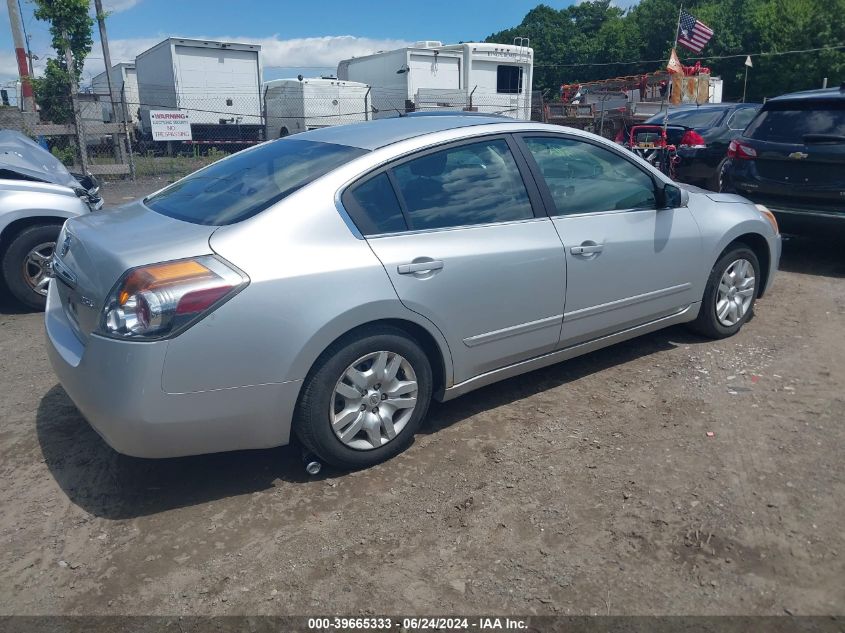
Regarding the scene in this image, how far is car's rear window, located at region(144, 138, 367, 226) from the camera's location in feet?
10.4

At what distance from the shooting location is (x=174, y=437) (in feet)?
9.15

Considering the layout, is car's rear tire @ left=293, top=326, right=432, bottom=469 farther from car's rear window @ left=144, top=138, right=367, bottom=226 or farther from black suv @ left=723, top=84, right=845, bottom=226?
black suv @ left=723, top=84, right=845, bottom=226

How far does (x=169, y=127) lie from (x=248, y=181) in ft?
52.3

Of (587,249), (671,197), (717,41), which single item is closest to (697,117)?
(671,197)

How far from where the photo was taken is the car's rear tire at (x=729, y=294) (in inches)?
185

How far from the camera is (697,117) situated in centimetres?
1070

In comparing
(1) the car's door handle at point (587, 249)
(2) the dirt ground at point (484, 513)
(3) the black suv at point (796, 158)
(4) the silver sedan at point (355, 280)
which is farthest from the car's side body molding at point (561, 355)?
(3) the black suv at point (796, 158)

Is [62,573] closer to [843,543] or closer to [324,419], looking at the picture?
[324,419]

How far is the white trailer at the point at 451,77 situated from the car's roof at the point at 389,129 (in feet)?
58.9

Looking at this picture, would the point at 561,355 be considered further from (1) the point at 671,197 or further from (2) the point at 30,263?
(2) the point at 30,263

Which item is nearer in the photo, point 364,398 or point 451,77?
point 364,398

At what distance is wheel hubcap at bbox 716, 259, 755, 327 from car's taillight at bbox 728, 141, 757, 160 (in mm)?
2468

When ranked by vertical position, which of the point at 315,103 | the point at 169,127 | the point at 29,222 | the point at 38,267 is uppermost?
the point at 315,103

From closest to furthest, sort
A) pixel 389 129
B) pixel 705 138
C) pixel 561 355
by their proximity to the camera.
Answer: pixel 389 129, pixel 561 355, pixel 705 138
